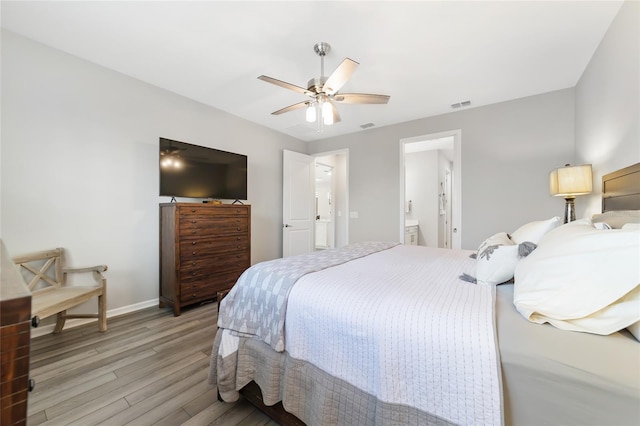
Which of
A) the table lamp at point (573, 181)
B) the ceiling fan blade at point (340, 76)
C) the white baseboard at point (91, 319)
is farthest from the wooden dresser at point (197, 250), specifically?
the table lamp at point (573, 181)

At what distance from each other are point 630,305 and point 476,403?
0.55 m

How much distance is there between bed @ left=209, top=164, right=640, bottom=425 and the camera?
0.71 m

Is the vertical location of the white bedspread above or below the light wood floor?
above

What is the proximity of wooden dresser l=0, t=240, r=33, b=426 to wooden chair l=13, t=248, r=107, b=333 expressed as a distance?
203cm

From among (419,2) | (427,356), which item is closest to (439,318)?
(427,356)

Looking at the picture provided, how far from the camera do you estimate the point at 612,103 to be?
1.91 metres

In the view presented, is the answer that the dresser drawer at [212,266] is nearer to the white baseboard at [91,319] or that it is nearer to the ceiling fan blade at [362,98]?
Answer: the white baseboard at [91,319]

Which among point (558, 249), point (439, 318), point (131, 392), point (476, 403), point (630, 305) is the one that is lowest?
point (131, 392)

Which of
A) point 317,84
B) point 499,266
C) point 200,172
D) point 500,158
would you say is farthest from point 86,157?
point 500,158

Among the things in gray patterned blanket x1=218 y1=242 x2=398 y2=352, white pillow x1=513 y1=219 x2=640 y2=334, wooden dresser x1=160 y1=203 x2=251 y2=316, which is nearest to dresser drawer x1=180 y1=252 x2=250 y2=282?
wooden dresser x1=160 y1=203 x2=251 y2=316

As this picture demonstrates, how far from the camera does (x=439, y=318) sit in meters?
0.90

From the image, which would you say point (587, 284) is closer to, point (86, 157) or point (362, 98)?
point (362, 98)

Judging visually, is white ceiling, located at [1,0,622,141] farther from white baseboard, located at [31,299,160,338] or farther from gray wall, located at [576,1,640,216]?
white baseboard, located at [31,299,160,338]

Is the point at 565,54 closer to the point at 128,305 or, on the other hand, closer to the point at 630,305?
the point at 630,305
